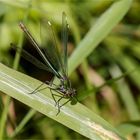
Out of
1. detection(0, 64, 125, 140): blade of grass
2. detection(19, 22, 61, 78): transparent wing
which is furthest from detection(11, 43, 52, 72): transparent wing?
detection(0, 64, 125, 140): blade of grass

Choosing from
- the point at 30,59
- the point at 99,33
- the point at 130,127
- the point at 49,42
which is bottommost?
the point at 49,42

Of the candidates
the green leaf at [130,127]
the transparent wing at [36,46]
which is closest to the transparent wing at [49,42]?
the transparent wing at [36,46]

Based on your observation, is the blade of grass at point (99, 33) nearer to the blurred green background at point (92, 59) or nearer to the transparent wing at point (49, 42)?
the transparent wing at point (49, 42)

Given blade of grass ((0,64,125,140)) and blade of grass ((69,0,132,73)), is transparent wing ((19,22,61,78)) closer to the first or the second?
blade of grass ((69,0,132,73))

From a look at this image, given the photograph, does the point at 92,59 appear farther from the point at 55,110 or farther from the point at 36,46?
the point at 55,110

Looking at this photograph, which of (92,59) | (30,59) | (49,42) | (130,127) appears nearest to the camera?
(130,127)

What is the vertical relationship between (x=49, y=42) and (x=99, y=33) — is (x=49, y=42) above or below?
below

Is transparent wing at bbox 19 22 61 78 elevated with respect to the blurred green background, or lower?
elevated

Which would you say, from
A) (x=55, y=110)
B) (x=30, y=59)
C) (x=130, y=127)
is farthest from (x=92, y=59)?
(x=55, y=110)
